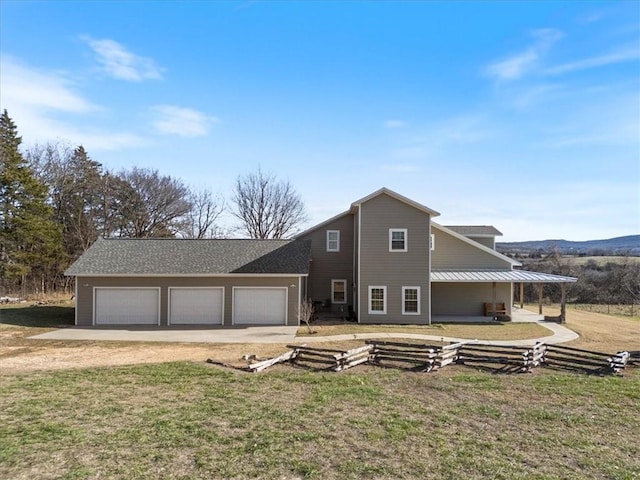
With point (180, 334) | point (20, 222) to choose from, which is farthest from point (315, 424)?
Result: point (20, 222)

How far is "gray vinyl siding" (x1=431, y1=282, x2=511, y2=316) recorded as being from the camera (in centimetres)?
2669

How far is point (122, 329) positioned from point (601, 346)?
2089 cm

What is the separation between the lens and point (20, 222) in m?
33.7

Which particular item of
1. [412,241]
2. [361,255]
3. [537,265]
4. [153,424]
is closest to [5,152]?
[361,255]

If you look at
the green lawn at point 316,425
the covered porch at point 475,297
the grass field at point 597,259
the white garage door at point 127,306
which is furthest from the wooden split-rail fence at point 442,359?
the grass field at point 597,259

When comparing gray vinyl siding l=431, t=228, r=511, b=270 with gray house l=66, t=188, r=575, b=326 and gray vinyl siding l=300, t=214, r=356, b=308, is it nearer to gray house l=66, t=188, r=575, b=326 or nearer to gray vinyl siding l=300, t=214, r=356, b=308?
gray house l=66, t=188, r=575, b=326

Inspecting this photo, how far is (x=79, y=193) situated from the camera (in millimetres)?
41281

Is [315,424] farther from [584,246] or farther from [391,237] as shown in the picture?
[584,246]

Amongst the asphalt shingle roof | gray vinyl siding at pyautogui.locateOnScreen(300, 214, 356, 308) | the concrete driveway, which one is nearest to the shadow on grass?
the concrete driveway

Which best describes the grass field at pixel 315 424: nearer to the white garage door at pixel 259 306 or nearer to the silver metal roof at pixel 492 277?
the white garage door at pixel 259 306

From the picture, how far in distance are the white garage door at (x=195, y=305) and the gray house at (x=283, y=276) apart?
51 millimetres

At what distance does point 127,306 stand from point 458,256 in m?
18.8

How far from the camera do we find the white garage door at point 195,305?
22.8 m

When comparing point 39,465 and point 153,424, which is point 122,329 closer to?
point 153,424
